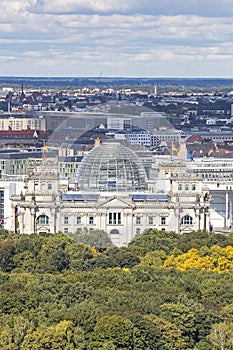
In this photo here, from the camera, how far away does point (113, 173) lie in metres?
93.9

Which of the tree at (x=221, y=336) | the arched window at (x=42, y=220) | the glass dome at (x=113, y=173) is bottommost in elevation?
the tree at (x=221, y=336)

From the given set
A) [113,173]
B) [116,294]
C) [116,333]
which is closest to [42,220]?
[113,173]

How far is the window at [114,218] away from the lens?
303 ft

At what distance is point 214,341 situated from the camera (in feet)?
189

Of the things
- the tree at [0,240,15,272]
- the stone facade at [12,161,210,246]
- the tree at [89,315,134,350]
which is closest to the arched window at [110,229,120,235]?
the stone facade at [12,161,210,246]

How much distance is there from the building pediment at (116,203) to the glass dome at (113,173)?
1.59 m

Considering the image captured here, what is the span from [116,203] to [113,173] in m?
2.02

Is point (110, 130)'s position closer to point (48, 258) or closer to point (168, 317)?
point (48, 258)

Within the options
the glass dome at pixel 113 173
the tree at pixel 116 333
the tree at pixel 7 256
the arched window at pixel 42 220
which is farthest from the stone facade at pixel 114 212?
the tree at pixel 116 333

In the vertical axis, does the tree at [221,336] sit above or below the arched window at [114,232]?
below

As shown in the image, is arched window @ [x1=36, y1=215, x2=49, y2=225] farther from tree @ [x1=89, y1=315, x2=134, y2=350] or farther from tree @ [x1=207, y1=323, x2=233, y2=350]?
tree @ [x1=89, y1=315, x2=134, y2=350]

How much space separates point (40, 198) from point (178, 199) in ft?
20.6

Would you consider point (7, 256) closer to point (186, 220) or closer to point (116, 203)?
point (116, 203)

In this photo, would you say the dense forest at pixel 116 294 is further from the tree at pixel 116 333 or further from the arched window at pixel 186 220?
the arched window at pixel 186 220
